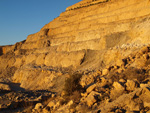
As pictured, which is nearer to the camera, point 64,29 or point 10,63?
point 64,29

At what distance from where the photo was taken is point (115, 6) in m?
26.4

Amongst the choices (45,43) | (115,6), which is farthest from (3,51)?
(115,6)

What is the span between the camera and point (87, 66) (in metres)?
18.4

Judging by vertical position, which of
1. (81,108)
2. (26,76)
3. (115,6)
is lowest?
(81,108)

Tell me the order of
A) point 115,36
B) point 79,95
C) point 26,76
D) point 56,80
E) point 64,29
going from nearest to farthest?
point 79,95 < point 56,80 < point 115,36 < point 26,76 < point 64,29

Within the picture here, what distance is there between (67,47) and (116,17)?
23.4 feet

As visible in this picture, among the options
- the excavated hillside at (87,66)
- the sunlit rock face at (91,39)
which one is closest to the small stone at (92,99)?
the excavated hillside at (87,66)

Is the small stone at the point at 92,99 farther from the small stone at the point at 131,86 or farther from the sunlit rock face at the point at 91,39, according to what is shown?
the sunlit rock face at the point at 91,39

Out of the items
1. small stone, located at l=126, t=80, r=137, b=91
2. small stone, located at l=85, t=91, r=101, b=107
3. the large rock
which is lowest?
small stone, located at l=85, t=91, r=101, b=107

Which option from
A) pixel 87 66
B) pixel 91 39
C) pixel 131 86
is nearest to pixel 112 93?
pixel 131 86

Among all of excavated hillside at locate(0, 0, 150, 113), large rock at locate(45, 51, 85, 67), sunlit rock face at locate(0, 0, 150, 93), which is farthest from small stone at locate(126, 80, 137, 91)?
large rock at locate(45, 51, 85, 67)

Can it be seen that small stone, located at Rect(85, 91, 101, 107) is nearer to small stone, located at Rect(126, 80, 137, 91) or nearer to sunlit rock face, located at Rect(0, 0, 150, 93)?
small stone, located at Rect(126, 80, 137, 91)

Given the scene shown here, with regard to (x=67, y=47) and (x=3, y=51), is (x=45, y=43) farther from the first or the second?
(x=3, y=51)

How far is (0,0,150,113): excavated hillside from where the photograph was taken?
6.34 m
